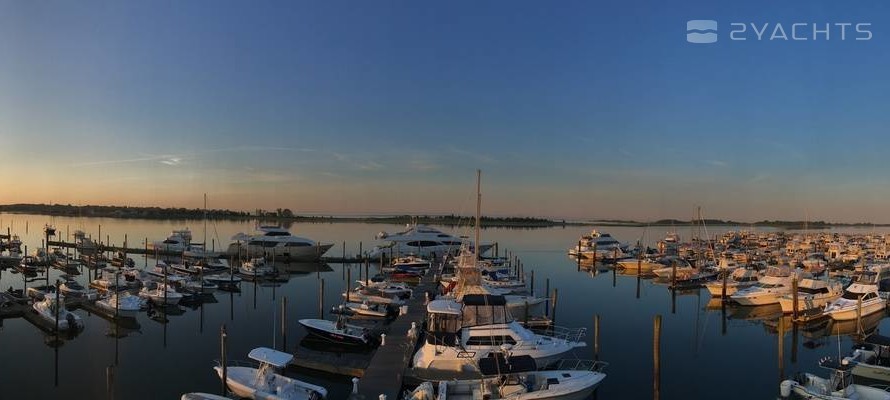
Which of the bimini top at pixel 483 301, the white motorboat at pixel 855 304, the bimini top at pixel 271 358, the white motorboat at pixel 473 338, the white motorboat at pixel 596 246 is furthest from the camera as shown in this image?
the white motorboat at pixel 596 246

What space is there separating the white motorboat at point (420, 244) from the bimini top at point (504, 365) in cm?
4700

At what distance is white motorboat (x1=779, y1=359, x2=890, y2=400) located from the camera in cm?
1645

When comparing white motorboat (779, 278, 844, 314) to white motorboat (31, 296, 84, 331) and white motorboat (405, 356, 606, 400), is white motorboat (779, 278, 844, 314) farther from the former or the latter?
white motorboat (31, 296, 84, 331)

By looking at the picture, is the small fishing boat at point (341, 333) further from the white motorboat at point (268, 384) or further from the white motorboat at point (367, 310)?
the white motorboat at point (268, 384)

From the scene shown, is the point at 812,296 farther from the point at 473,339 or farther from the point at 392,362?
the point at 392,362

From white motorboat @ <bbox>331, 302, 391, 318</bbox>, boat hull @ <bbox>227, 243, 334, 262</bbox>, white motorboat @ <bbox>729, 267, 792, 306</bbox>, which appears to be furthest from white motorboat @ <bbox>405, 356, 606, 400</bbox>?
boat hull @ <bbox>227, 243, 334, 262</bbox>

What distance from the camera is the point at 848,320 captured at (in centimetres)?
3169

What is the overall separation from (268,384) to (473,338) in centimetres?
724

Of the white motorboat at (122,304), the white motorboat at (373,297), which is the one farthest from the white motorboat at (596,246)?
the white motorboat at (122,304)

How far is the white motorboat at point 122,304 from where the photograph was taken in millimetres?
31375

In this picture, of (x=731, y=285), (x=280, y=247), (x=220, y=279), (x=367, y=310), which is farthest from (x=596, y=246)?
(x=367, y=310)

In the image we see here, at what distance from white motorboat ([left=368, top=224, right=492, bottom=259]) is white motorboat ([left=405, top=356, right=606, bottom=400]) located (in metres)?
46.7

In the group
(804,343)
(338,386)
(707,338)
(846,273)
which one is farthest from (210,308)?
(846,273)

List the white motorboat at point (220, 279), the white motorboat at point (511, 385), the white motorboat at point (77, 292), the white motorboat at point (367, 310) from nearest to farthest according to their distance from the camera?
the white motorboat at point (511, 385), the white motorboat at point (367, 310), the white motorboat at point (77, 292), the white motorboat at point (220, 279)
